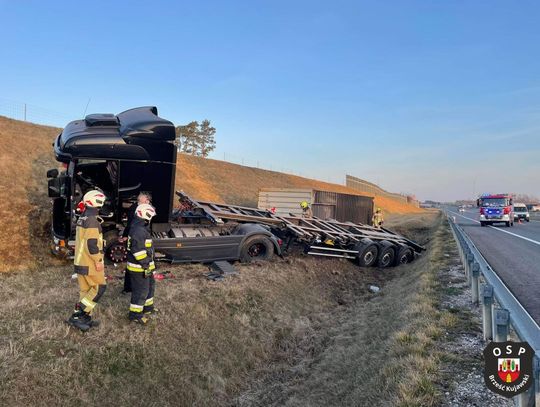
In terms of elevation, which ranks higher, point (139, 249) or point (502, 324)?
point (139, 249)

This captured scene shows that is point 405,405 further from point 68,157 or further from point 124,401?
point 68,157

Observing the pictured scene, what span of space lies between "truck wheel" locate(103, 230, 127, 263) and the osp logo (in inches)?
307

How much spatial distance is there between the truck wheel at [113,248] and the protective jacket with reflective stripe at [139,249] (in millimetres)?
2993

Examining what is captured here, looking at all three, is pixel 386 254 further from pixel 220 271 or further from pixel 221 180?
pixel 221 180

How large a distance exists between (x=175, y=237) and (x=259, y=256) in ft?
8.11

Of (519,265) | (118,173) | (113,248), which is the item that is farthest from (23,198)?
(519,265)

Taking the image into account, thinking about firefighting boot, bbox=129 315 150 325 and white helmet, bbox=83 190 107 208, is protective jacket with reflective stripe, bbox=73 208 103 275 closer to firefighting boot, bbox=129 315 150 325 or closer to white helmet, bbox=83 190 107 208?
white helmet, bbox=83 190 107 208

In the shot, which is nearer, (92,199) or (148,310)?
(92,199)

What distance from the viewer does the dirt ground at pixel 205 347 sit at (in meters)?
4.50

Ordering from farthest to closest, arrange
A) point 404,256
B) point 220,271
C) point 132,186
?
point 404,256 → point 220,271 → point 132,186

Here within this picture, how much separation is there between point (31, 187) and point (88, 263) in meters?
10.0

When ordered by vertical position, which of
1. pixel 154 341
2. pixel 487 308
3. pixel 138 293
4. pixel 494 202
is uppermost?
pixel 494 202

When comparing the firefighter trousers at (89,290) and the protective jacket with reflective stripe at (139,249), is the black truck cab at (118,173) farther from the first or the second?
the firefighter trousers at (89,290)

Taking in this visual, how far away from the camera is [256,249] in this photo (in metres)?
10.4
